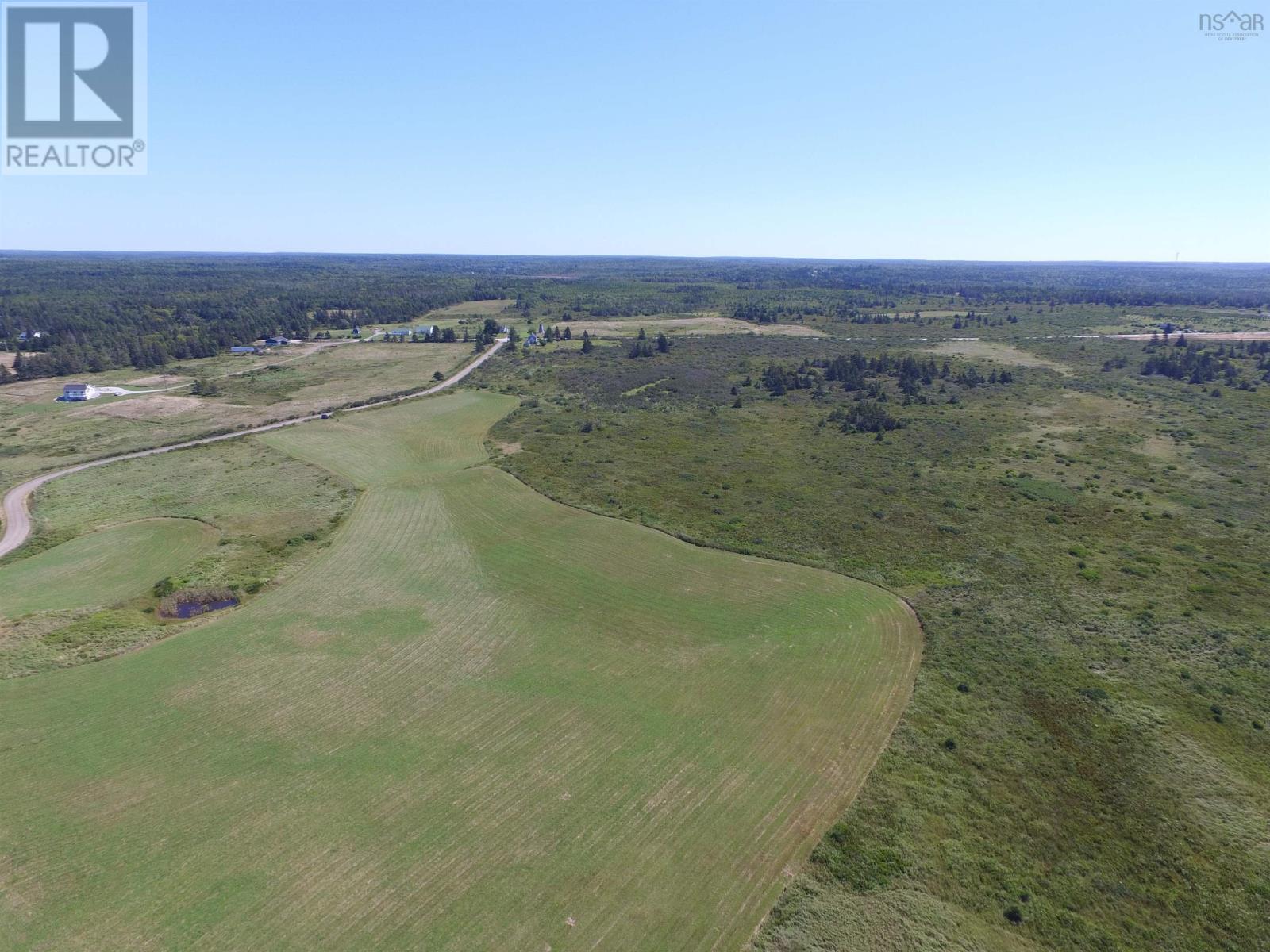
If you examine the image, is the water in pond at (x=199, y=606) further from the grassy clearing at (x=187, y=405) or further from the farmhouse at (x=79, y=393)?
the farmhouse at (x=79, y=393)

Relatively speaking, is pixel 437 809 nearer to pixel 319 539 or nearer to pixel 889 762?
pixel 889 762

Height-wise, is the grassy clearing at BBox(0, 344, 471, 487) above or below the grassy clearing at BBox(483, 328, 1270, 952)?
above

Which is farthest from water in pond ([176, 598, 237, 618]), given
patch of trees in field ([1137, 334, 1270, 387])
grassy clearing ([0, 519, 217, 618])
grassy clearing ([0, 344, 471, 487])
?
patch of trees in field ([1137, 334, 1270, 387])

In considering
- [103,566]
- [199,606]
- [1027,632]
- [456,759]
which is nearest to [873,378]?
[1027,632]

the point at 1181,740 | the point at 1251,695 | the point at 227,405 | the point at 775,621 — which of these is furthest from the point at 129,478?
the point at 1251,695

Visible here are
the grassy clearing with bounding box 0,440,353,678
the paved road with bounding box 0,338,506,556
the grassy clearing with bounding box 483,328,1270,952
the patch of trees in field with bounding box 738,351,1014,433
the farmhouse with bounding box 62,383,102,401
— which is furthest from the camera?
the patch of trees in field with bounding box 738,351,1014,433

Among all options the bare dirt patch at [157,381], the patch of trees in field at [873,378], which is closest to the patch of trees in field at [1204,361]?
the patch of trees in field at [873,378]

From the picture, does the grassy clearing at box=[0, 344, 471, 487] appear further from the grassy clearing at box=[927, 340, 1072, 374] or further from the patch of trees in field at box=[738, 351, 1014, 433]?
the grassy clearing at box=[927, 340, 1072, 374]
